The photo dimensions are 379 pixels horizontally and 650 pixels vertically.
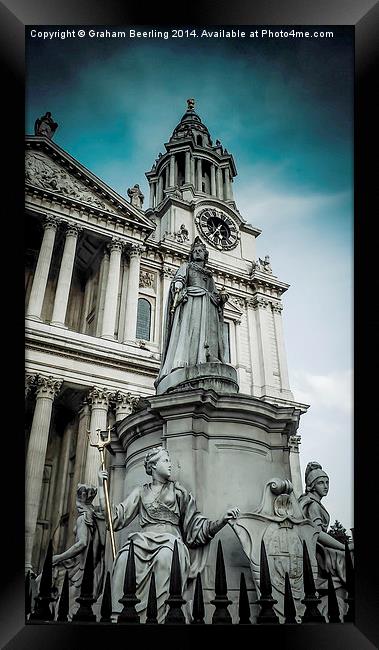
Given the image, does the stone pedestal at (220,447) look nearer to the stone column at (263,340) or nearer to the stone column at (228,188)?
the stone column at (263,340)

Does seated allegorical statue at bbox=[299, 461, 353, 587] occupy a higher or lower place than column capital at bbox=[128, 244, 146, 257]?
lower

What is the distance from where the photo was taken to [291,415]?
6824 millimetres

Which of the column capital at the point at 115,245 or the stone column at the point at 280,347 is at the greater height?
the column capital at the point at 115,245

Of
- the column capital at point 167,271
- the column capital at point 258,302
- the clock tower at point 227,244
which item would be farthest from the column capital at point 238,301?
the column capital at point 167,271

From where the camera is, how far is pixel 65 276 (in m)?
21.4

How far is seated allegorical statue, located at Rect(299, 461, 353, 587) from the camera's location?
581cm

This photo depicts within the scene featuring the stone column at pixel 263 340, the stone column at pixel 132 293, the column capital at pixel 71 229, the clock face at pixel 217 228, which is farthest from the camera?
the clock face at pixel 217 228

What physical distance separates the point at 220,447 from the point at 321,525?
137 centimetres

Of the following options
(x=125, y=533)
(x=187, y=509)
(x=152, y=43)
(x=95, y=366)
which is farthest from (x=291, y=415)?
(x=95, y=366)

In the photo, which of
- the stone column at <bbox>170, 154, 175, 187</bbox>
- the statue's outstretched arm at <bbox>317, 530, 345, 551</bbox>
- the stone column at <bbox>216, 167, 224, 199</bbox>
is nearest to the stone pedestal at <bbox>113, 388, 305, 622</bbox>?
the statue's outstretched arm at <bbox>317, 530, 345, 551</bbox>

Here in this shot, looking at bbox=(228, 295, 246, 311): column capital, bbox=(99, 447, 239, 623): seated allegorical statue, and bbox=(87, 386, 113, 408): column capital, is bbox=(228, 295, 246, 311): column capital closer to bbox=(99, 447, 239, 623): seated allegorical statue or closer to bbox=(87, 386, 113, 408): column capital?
bbox=(87, 386, 113, 408): column capital

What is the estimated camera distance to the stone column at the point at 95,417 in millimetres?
16562

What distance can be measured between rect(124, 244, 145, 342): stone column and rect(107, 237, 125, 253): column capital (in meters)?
0.51
